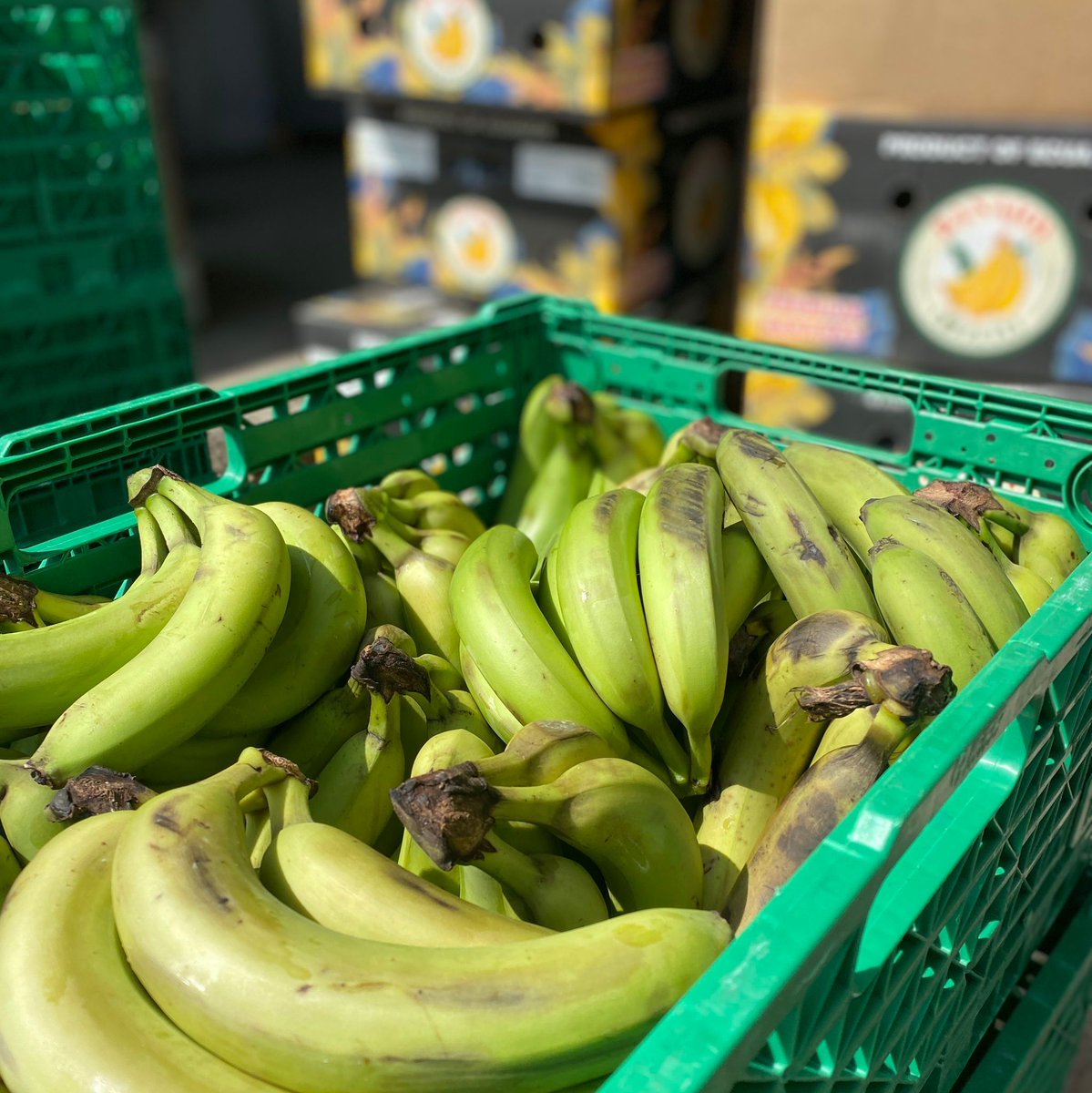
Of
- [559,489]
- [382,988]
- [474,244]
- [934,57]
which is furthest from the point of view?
[474,244]

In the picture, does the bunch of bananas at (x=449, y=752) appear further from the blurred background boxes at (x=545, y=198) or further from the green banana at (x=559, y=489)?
the blurred background boxes at (x=545, y=198)

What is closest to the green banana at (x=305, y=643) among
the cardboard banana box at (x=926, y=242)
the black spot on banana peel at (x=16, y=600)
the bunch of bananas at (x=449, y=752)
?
the bunch of bananas at (x=449, y=752)

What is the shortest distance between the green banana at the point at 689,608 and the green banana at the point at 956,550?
→ 18 cm

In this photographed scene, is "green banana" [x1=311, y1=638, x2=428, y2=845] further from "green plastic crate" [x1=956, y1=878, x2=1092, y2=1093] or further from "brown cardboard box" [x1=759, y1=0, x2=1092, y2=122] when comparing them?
"brown cardboard box" [x1=759, y1=0, x2=1092, y2=122]

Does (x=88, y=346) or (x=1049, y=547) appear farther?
(x=88, y=346)

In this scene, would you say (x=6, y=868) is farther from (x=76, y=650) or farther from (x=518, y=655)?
(x=518, y=655)

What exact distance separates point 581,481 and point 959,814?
0.89 meters

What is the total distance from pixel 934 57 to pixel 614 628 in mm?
1717

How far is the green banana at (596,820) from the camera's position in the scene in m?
0.76

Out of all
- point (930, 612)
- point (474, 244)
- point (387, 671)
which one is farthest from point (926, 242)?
point (387, 671)

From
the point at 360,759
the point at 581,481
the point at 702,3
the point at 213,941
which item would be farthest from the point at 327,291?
the point at 213,941

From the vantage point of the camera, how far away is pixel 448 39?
2537 millimetres

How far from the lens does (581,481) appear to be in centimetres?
158

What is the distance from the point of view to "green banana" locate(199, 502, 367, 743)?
1.11 meters
